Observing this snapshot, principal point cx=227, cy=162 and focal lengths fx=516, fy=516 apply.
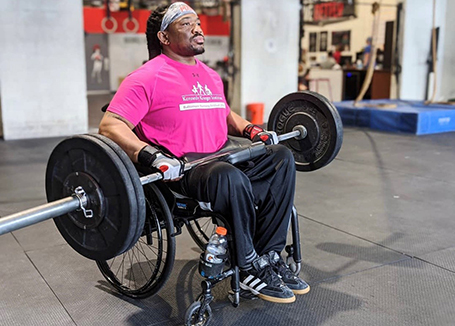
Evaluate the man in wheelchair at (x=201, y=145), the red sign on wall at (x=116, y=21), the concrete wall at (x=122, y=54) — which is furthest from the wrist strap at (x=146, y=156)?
the concrete wall at (x=122, y=54)

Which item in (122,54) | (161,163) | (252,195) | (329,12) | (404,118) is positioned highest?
(329,12)

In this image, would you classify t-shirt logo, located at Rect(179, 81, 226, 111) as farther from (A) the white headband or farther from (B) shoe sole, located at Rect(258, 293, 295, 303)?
(B) shoe sole, located at Rect(258, 293, 295, 303)

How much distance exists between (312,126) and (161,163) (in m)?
0.79

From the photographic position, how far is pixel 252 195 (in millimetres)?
1696

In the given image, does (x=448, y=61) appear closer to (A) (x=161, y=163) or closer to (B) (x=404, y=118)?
(B) (x=404, y=118)

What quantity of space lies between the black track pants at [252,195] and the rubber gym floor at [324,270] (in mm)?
256

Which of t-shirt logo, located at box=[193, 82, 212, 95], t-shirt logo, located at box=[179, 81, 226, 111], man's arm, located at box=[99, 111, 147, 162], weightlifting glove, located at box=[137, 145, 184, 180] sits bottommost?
weightlifting glove, located at box=[137, 145, 184, 180]

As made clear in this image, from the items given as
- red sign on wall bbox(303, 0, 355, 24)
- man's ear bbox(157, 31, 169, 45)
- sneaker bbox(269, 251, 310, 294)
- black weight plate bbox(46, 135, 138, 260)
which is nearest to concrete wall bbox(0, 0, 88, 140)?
man's ear bbox(157, 31, 169, 45)

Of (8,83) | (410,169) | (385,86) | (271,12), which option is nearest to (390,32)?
(385,86)

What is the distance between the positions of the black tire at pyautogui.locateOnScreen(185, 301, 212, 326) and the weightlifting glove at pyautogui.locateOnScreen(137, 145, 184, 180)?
42cm

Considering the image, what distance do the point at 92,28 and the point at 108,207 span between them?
9.70m

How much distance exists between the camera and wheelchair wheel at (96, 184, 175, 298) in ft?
5.39

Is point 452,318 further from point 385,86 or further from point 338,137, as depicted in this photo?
point 385,86

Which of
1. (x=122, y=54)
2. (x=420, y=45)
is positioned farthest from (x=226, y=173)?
(x=122, y=54)
